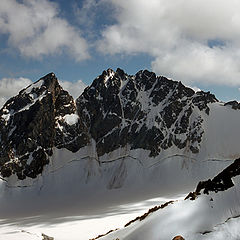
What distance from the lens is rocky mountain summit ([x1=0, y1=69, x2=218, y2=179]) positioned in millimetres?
136125

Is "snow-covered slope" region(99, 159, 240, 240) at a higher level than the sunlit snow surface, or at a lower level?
higher

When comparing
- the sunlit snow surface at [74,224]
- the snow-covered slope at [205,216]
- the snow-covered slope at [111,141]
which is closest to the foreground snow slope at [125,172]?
the snow-covered slope at [111,141]

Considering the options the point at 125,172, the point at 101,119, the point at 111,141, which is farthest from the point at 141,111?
the point at 125,172

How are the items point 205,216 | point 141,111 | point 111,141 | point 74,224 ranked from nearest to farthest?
point 205,216 < point 74,224 < point 111,141 < point 141,111

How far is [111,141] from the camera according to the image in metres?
144

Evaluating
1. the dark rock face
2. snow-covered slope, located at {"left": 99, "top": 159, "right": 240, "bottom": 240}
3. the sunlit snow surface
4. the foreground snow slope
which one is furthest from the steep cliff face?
snow-covered slope, located at {"left": 99, "top": 159, "right": 240, "bottom": 240}

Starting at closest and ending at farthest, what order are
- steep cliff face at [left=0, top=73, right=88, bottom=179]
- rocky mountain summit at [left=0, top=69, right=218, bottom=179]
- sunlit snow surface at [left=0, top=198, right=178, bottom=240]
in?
sunlit snow surface at [left=0, top=198, right=178, bottom=240] → steep cliff face at [left=0, top=73, right=88, bottom=179] → rocky mountain summit at [left=0, top=69, right=218, bottom=179]

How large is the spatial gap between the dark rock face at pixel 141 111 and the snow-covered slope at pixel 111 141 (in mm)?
466

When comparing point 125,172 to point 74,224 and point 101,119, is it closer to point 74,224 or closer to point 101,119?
point 101,119

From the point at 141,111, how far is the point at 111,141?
20.4 m

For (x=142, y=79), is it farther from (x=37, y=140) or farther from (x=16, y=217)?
(x=16, y=217)

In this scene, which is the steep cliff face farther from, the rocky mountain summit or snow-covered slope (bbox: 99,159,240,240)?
snow-covered slope (bbox: 99,159,240,240)

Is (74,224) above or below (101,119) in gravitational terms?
below

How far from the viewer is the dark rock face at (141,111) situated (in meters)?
138
